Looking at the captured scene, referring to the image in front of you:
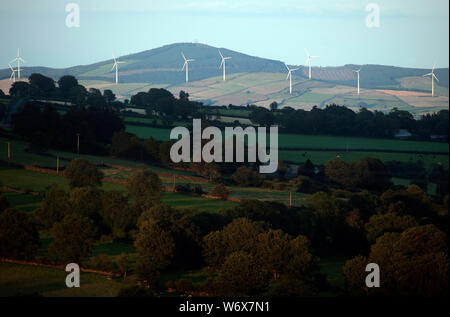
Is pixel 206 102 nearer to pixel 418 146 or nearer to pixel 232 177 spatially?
pixel 418 146

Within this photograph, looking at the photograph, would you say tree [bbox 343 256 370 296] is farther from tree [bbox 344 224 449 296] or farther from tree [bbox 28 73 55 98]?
tree [bbox 28 73 55 98]

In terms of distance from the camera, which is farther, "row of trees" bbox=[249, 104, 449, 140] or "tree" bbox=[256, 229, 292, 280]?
"row of trees" bbox=[249, 104, 449, 140]

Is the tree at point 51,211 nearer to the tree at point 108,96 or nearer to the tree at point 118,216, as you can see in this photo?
the tree at point 118,216

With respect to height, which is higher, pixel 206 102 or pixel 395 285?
pixel 206 102

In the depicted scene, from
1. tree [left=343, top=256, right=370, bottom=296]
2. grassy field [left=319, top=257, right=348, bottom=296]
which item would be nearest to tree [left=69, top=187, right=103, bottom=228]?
grassy field [left=319, top=257, right=348, bottom=296]

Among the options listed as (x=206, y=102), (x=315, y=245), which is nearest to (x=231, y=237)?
(x=315, y=245)

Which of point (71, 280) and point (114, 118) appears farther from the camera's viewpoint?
point (114, 118)

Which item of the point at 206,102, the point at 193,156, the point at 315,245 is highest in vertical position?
the point at 206,102
